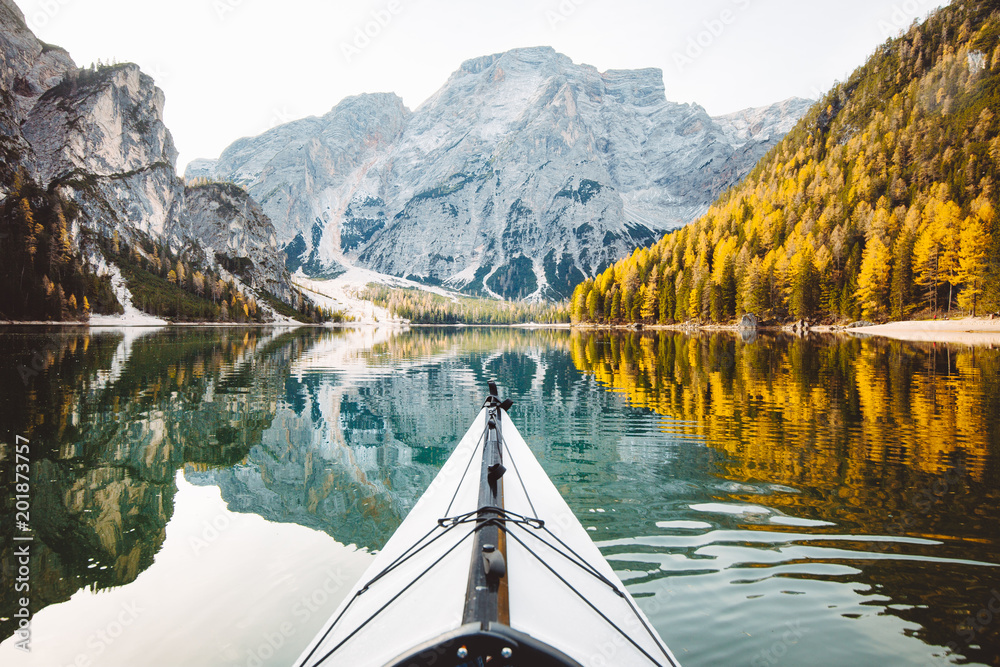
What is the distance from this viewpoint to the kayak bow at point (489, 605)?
2.52 m

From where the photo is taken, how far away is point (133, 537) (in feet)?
26.6

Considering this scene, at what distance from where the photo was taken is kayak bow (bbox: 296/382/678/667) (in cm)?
252

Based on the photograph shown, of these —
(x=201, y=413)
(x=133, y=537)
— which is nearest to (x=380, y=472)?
(x=133, y=537)

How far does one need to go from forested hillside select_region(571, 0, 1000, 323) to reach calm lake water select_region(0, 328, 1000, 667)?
53.7 meters

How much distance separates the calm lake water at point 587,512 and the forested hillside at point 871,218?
53.7m

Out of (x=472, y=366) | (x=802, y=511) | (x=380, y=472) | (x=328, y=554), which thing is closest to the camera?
(x=328, y=554)

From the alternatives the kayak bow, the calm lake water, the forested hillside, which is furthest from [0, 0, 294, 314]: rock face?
the kayak bow

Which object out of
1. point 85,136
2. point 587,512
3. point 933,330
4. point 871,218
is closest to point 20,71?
point 85,136

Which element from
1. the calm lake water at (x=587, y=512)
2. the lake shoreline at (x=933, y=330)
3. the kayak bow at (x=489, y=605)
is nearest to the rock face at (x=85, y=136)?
the calm lake water at (x=587, y=512)

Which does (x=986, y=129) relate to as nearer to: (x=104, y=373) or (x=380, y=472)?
(x=380, y=472)

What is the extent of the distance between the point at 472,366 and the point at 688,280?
6716cm

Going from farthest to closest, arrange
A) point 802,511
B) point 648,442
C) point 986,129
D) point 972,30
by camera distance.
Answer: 1. point 972,30
2. point 986,129
3. point 648,442
4. point 802,511

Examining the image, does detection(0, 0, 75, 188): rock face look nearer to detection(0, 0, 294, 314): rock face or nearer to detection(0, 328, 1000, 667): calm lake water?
detection(0, 0, 294, 314): rock face

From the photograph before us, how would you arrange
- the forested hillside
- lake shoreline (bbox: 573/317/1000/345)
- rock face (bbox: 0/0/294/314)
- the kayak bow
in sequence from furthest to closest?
1. rock face (bbox: 0/0/294/314)
2. the forested hillside
3. lake shoreline (bbox: 573/317/1000/345)
4. the kayak bow
